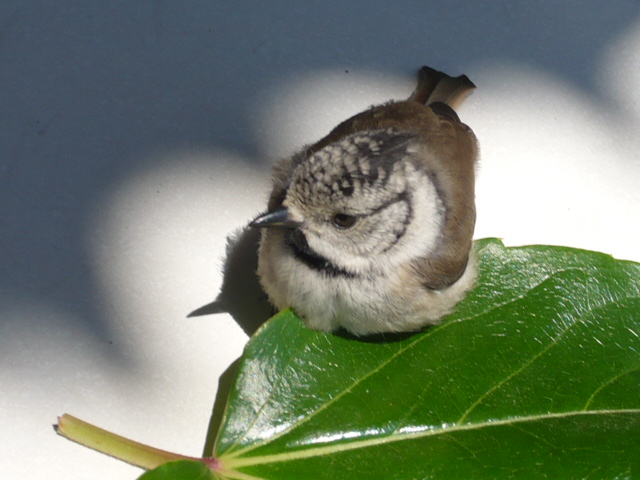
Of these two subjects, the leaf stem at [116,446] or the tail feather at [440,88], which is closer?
the leaf stem at [116,446]

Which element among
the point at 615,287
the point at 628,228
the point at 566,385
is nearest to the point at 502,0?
the point at 628,228

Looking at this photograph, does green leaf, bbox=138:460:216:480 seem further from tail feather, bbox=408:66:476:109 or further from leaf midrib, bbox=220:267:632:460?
tail feather, bbox=408:66:476:109

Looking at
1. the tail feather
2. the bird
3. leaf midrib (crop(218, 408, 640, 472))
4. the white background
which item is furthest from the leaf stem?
the tail feather

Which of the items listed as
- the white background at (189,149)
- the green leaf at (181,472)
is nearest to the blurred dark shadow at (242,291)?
the white background at (189,149)

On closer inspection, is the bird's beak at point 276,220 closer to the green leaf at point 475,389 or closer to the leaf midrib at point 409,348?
the green leaf at point 475,389

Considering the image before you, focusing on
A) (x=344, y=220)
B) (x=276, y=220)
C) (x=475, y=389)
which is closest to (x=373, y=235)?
(x=344, y=220)

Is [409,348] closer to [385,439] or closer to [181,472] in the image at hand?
[385,439]
